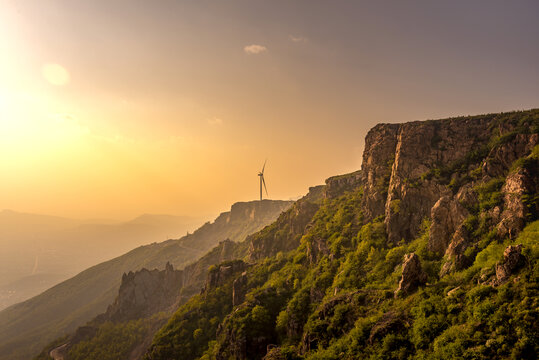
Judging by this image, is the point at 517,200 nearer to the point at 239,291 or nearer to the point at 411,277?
the point at 411,277

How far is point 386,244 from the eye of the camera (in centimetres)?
5353

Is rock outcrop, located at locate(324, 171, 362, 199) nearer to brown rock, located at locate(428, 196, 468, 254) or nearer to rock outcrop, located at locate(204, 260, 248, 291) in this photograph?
rock outcrop, located at locate(204, 260, 248, 291)

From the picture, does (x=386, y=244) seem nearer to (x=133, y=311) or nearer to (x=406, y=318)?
(x=406, y=318)

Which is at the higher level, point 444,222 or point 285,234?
point 444,222

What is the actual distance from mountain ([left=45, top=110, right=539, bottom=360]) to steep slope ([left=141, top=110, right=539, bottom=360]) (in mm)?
181

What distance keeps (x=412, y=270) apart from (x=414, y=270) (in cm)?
29

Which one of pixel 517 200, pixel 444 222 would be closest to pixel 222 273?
pixel 444 222

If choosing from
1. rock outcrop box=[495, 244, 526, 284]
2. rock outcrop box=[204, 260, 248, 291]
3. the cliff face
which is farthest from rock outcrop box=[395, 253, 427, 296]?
rock outcrop box=[204, 260, 248, 291]

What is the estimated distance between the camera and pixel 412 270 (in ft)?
108

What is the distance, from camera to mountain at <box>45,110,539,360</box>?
2423 centimetres


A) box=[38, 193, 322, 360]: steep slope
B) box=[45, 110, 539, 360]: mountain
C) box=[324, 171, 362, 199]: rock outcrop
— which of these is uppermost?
box=[324, 171, 362, 199]: rock outcrop

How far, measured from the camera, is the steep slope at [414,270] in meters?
24.2

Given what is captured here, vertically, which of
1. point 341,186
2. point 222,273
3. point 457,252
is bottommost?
point 222,273

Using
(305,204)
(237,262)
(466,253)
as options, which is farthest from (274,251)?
(466,253)
